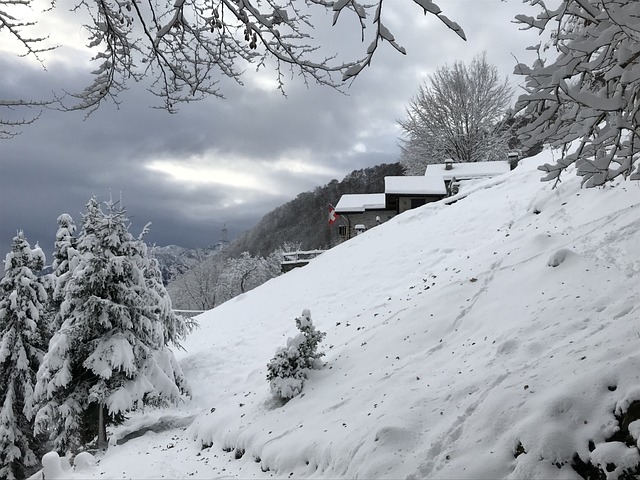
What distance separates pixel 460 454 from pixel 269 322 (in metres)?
13.6

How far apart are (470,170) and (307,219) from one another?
4234 cm

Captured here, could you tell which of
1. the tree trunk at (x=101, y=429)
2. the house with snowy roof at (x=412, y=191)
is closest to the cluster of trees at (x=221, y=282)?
the house with snowy roof at (x=412, y=191)

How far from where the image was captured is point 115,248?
526 inches

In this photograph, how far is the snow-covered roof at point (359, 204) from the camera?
36500 millimetres

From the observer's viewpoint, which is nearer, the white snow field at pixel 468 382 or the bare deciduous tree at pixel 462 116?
the white snow field at pixel 468 382

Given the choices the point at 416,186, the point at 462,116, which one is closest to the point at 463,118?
the point at 462,116

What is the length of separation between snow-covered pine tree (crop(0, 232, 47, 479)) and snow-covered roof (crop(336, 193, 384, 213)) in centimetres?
2416

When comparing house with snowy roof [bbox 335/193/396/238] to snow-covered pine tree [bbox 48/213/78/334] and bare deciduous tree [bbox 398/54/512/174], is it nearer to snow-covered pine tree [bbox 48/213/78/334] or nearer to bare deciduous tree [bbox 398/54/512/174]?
bare deciduous tree [bbox 398/54/512/174]

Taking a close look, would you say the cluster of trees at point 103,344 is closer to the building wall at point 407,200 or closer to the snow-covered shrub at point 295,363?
the snow-covered shrub at point 295,363

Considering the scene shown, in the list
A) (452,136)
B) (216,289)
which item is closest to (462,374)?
(452,136)

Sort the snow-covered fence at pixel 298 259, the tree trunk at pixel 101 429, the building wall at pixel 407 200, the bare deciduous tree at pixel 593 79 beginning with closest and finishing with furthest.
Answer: the bare deciduous tree at pixel 593 79 < the tree trunk at pixel 101 429 < the snow-covered fence at pixel 298 259 < the building wall at pixel 407 200

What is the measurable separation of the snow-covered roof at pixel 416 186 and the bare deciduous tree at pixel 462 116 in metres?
8.52

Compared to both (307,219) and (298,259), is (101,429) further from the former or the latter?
(307,219)

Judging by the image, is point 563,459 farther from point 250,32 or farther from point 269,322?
point 269,322
